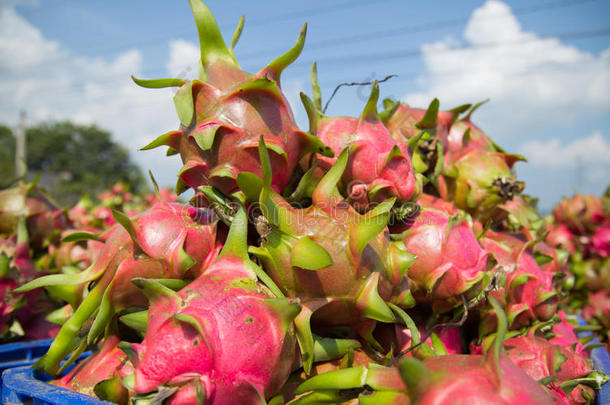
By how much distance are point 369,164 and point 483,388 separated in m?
0.91

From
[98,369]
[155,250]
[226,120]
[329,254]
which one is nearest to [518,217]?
[329,254]

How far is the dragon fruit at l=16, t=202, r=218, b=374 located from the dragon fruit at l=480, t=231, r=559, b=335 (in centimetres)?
118

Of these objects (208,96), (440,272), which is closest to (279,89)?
(208,96)

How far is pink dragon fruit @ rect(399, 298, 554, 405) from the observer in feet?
3.14

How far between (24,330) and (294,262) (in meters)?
2.03

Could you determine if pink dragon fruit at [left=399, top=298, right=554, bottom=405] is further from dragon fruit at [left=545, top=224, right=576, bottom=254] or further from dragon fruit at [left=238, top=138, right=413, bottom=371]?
dragon fruit at [left=545, top=224, right=576, bottom=254]

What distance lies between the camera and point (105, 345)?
1.55 meters

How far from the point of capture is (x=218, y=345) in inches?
42.7

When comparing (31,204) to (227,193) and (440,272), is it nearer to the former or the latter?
(227,193)

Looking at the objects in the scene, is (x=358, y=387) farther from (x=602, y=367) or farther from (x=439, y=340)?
(x=602, y=367)

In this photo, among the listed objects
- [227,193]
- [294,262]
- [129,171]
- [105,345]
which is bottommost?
[129,171]

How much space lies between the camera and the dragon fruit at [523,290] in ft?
6.06

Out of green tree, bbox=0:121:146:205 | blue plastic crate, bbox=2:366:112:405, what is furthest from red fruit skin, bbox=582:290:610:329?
green tree, bbox=0:121:146:205

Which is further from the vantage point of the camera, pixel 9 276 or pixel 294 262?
pixel 9 276
